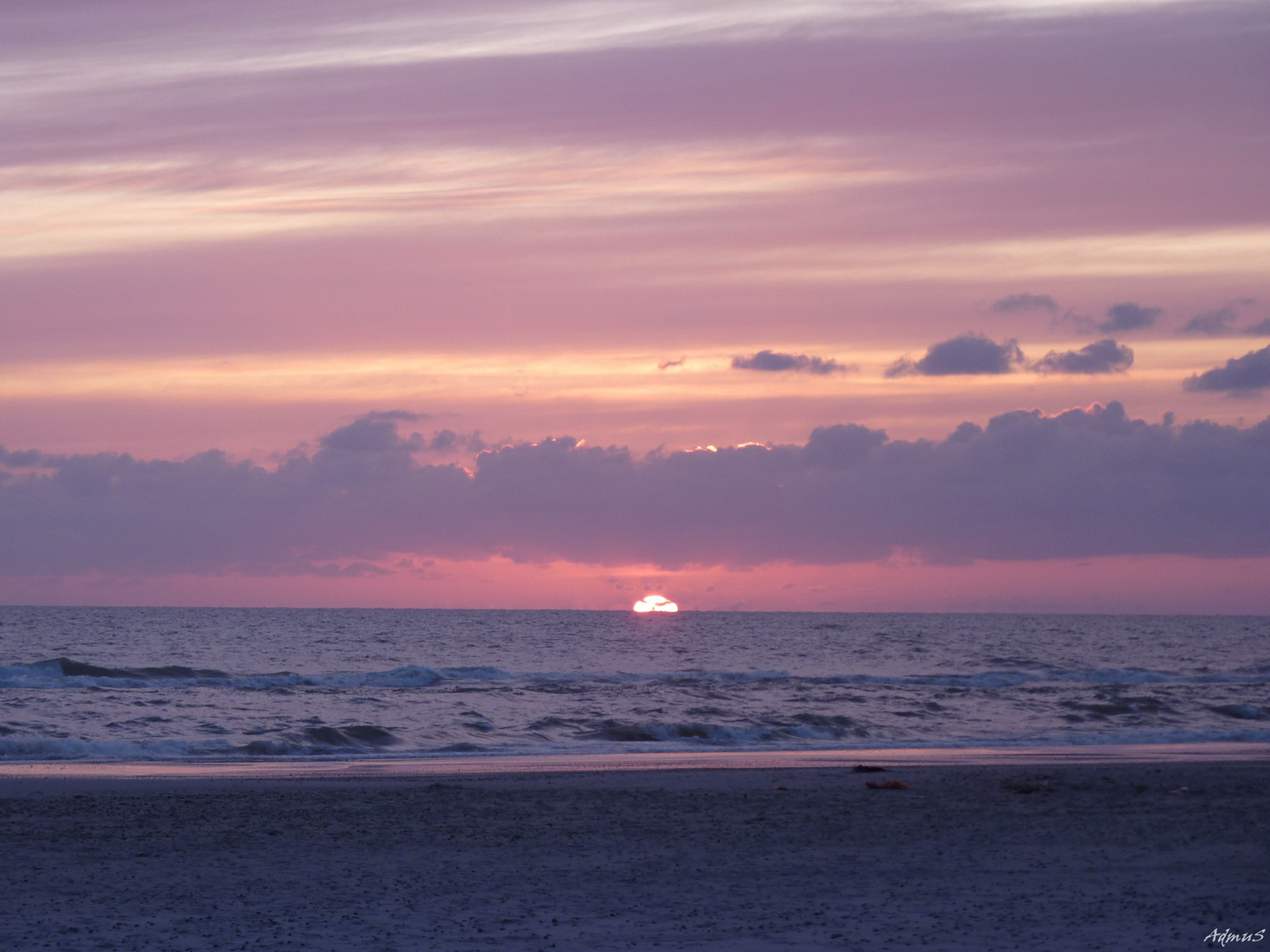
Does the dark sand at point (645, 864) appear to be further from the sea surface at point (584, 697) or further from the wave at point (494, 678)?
the wave at point (494, 678)

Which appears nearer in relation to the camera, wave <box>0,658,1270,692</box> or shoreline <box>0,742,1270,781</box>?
shoreline <box>0,742,1270,781</box>

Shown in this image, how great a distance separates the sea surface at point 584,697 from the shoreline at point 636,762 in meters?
1.50

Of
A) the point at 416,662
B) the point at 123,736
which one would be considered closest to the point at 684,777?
the point at 123,736

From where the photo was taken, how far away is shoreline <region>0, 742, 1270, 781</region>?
82.1 ft

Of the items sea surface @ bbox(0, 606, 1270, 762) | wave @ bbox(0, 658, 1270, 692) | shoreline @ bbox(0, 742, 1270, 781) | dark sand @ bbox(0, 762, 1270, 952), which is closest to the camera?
dark sand @ bbox(0, 762, 1270, 952)

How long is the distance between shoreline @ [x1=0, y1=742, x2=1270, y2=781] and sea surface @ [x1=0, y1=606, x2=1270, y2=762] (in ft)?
4.93

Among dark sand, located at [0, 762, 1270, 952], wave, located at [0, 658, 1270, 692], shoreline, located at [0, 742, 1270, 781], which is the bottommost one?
wave, located at [0, 658, 1270, 692]

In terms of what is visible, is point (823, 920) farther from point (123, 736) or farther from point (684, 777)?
point (123, 736)

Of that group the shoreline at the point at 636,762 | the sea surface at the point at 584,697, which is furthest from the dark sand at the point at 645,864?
the sea surface at the point at 584,697

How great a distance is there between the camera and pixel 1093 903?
38.9 feet

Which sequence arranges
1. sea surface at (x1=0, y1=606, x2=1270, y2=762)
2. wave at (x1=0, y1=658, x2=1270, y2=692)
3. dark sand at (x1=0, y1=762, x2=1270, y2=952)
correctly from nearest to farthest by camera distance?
dark sand at (x1=0, y1=762, x2=1270, y2=952) < sea surface at (x1=0, y1=606, x2=1270, y2=762) < wave at (x1=0, y1=658, x2=1270, y2=692)

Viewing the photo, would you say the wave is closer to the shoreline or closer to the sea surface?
the sea surface

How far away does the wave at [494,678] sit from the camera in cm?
5738

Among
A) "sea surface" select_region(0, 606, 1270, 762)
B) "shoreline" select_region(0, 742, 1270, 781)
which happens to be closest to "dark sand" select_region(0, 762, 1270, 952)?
"shoreline" select_region(0, 742, 1270, 781)
